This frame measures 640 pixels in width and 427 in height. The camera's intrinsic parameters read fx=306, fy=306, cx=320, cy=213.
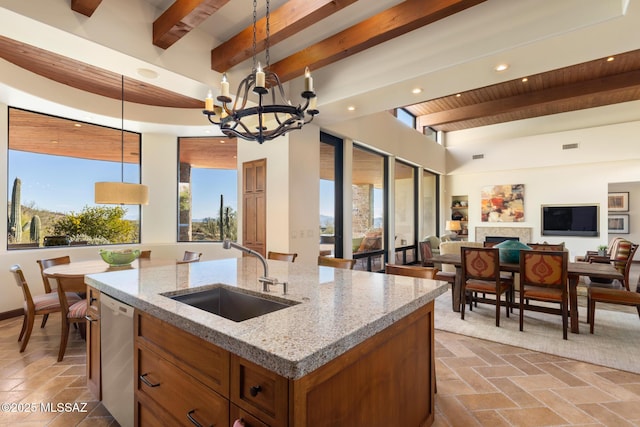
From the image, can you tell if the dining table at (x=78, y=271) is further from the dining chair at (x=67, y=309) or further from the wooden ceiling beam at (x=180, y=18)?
the wooden ceiling beam at (x=180, y=18)

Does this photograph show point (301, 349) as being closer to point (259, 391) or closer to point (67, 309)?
point (259, 391)

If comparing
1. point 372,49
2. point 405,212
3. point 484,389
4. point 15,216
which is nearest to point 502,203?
point 405,212

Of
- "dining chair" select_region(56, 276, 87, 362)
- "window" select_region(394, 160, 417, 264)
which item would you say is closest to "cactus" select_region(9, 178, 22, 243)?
"dining chair" select_region(56, 276, 87, 362)

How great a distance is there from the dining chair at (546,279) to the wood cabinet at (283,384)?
237cm

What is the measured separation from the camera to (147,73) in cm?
316

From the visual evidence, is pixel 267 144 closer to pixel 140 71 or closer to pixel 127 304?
pixel 140 71

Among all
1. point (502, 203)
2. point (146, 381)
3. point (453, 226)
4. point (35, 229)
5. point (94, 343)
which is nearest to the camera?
point (146, 381)

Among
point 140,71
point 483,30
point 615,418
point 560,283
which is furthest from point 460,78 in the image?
point 140,71

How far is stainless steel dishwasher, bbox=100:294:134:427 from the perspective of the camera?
1709 mm

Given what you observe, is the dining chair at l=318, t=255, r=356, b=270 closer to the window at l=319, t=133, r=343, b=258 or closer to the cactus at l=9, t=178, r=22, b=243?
the window at l=319, t=133, r=343, b=258

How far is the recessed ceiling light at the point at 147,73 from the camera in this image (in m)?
3.09

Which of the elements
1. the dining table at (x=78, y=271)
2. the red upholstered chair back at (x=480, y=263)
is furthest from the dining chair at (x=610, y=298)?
the dining table at (x=78, y=271)

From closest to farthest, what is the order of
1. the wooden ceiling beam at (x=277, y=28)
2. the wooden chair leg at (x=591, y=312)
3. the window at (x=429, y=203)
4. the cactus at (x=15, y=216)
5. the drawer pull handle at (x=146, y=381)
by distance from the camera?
the drawer pull handle at (x=146, y=381) < the wooden ceiling beam at (x=277, y=28) < the wooden chair leg at (x=591, y=312) < the cactus at (x=15, y=216) < the window at (x=429, y=203)

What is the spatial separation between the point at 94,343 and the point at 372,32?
135 inches
